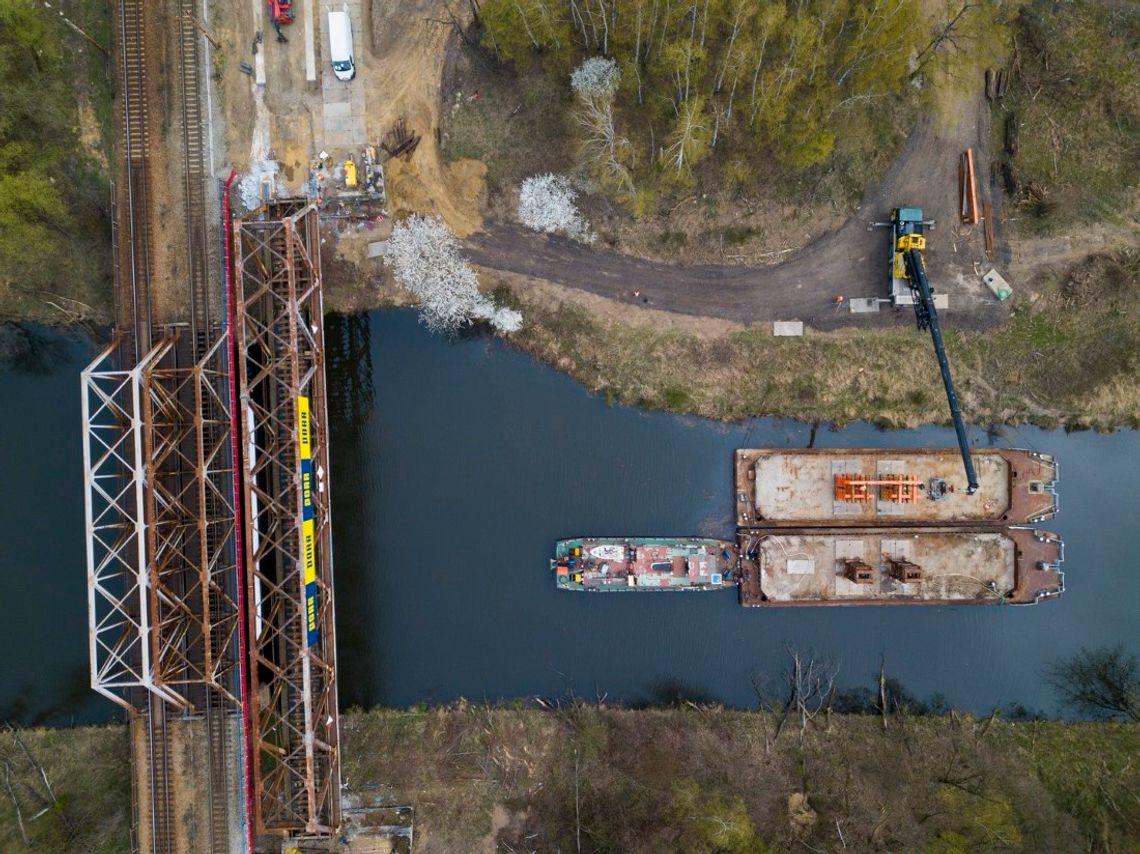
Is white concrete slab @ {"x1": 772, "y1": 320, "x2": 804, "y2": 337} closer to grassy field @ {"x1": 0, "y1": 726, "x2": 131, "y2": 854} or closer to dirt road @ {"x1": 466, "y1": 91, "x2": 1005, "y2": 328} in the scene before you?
dirt road @ {"x1": 466, "y1": 91, "x2": 1005, "y2": 328}

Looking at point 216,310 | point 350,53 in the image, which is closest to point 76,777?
point 216,310

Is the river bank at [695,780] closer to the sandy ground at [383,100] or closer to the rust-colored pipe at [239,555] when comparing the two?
the rust-colored pipe at [239,555]

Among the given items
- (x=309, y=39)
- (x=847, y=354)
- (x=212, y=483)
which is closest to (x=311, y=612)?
(x=212, y=483)

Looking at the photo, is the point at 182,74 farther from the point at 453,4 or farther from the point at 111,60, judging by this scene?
the point at 453,4

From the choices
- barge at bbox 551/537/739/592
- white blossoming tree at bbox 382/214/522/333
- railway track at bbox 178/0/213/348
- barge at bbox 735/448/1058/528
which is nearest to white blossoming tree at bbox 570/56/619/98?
white blossoming tree at bbox 382/214/522/333

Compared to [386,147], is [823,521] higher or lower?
lower

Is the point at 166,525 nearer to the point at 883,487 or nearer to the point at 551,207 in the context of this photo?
the point at 551,207
